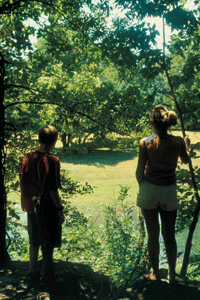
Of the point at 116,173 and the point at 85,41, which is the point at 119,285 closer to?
the point at 85,41

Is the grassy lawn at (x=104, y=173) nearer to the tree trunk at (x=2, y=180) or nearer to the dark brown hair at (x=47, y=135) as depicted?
the tree trunk at (x=2, y=180)

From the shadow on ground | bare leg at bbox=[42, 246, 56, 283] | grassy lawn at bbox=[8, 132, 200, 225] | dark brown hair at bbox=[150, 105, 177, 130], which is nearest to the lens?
dark brown hair at bbox=[150, 105, 177, 130]

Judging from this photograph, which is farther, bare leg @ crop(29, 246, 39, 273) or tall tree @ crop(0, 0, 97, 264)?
tall tree @ crop(0, 0, 97, 264)

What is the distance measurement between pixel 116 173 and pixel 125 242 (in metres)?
16.9

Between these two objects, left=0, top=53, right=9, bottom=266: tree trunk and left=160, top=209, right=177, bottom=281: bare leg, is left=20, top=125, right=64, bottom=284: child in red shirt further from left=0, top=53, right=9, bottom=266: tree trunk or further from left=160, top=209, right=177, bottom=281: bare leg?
left=160, top=209, right=177, bottom=281: bare leg

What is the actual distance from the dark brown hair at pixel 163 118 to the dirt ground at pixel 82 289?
1.25 m

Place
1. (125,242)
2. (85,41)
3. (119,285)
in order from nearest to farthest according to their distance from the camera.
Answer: (119,285), (125,242), (85,41)

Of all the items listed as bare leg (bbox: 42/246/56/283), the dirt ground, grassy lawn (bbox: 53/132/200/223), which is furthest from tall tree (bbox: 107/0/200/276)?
grassy lawn (bbox: 53/132/200/223)

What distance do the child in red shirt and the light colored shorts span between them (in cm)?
65

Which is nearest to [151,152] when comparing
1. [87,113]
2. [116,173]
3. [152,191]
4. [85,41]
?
[152,191]

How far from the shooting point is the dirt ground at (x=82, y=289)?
2.22 meters

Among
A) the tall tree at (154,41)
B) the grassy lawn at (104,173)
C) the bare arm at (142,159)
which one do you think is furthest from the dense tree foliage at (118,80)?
the grassy lawn at (104,173)

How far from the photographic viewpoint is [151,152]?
7.19ft

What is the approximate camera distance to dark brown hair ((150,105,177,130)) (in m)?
2.18
